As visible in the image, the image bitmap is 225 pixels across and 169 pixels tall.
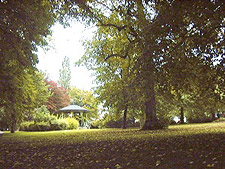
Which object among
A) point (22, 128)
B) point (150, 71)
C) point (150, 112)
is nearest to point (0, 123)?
point (22, 128)

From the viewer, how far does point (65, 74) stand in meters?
53.6

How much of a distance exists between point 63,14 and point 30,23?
2076 millimetres

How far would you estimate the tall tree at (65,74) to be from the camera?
173 ft

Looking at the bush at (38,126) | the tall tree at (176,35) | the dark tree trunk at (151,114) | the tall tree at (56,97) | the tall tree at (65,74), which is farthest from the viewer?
the tall tree at (65,74)

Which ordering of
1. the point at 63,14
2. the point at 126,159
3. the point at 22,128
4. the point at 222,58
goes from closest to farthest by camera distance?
the point at 126,159 < the point at 222,58 < the point at 63,14 < the point at 22,128

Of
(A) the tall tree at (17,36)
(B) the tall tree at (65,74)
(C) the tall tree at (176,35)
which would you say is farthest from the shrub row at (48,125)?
(B) the tall tree at (65,74)

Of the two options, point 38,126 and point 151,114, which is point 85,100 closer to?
point 38,126

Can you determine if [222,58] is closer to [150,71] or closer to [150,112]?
[150,71]

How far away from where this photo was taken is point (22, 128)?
79.5 ft

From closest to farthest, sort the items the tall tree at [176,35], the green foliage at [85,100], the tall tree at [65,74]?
the tall tree at [176,35]
the green foliage at [85,100]
the tall tree at [65,74]

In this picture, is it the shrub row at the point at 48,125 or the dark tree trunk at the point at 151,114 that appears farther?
the shrub row at the point at 48,125

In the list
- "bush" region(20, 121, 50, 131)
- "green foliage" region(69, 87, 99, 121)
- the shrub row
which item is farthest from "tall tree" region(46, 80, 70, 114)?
"bush" region(20, 121, 50, 131)

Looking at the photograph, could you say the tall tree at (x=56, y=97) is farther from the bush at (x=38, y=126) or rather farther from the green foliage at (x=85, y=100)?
the bush at (x=38, y=126)

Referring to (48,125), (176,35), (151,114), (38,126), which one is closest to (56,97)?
(48,125)
